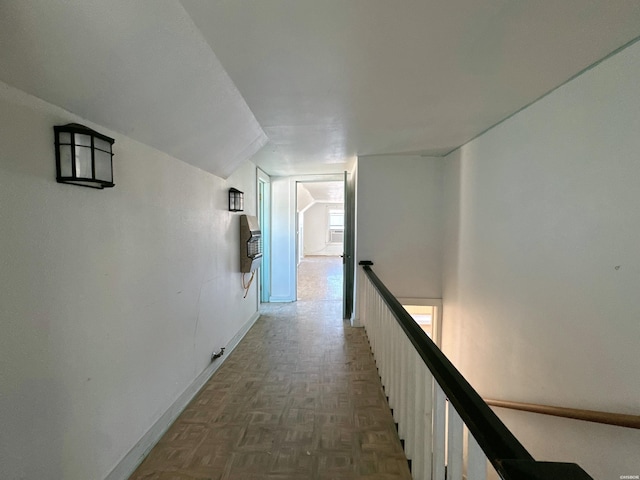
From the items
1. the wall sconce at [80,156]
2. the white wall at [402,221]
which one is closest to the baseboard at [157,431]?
the wall sconce at [80,156]

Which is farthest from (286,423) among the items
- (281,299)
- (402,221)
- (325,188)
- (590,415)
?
(325,188)

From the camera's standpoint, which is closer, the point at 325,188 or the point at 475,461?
the point at 475,461

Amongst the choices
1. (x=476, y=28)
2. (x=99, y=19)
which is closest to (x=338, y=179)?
(x=476, y=28)

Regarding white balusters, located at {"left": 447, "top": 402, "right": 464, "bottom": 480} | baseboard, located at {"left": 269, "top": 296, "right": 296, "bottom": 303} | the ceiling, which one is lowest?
baseboard, located at {"left": 269, "top": 296, "right": 296, "bottom": 303}

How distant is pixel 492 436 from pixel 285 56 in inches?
61.8

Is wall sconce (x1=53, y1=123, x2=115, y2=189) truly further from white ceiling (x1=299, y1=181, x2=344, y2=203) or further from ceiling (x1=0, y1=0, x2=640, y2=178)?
white ceiling (x1=299, y1=181, x2=344, y2=203)

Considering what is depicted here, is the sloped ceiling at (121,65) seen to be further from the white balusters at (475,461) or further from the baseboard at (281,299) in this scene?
the baseboard at (281,299)

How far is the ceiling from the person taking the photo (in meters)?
0.92

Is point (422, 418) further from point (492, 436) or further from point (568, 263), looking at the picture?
point (568, 263)

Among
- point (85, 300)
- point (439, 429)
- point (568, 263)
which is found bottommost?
point (439, 429)

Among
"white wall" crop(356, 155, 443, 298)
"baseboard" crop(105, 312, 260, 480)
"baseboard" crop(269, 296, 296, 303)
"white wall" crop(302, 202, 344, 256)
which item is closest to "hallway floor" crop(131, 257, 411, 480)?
"baseboard" crop(105, 312, 260, 480)

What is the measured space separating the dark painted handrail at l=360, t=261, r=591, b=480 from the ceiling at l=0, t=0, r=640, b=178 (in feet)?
4.23

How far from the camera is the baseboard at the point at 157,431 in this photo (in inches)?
53.3

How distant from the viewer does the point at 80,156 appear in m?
1.06
